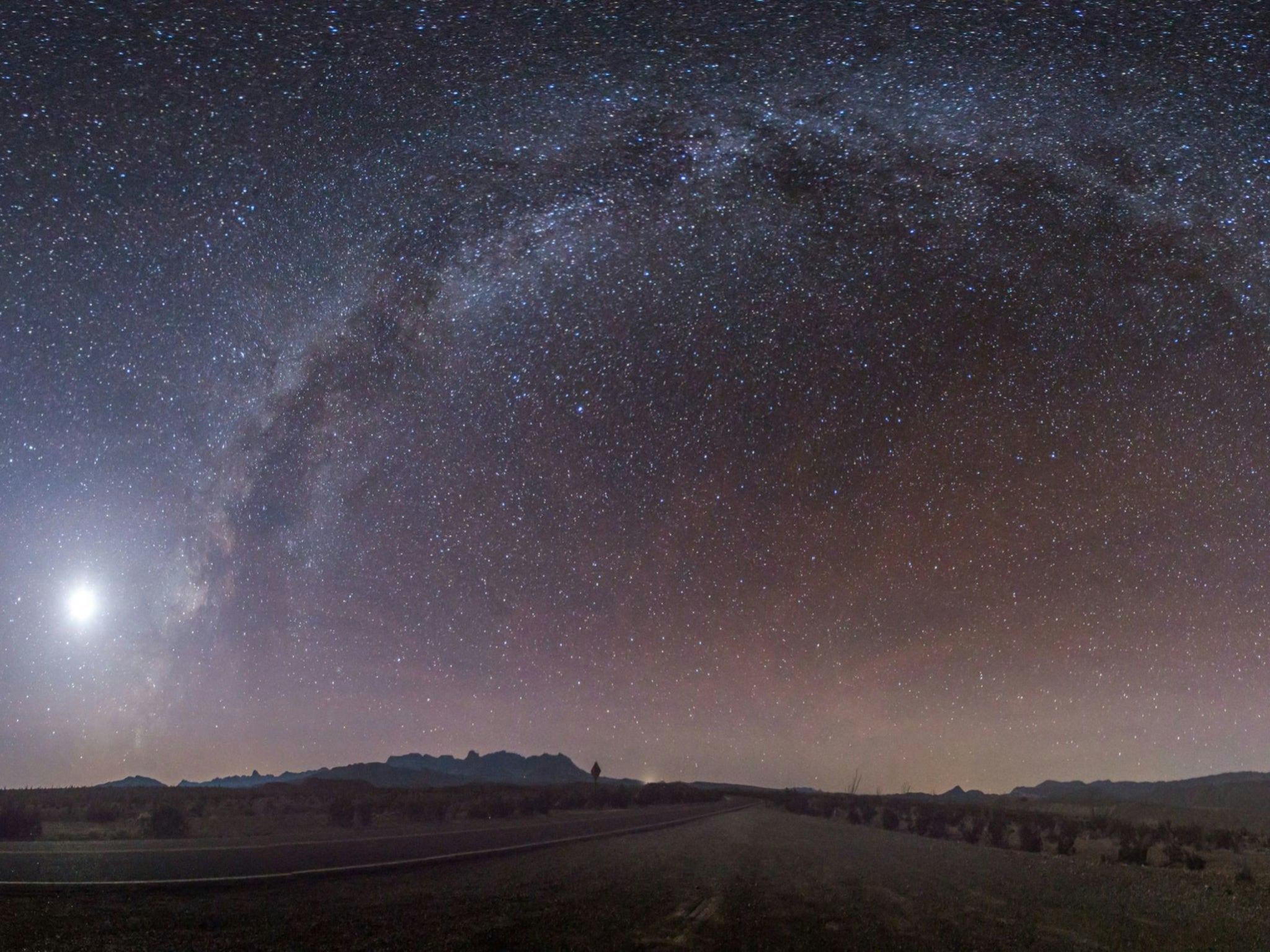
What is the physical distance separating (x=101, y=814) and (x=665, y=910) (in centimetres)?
2871

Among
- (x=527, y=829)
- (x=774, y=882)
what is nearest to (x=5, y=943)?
(x=774, y=882)

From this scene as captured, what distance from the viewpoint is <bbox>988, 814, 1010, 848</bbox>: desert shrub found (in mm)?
32000

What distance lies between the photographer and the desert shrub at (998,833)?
105 feet

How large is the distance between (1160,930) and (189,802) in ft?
149

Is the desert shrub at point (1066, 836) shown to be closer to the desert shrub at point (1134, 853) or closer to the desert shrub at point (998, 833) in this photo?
the desert shrub at point (1134, 853)

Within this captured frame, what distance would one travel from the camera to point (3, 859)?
602 inches

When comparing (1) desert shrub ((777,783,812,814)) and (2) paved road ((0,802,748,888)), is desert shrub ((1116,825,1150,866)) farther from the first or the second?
(1) desert shrub ((777,783,812,814))

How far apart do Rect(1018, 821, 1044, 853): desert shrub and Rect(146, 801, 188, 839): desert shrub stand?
90.1 ft

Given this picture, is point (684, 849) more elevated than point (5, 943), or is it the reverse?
point (5, 943)

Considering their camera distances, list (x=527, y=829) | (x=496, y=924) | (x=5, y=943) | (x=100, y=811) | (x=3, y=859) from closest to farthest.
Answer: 1. (x=5, y=943)
2. (x=496, y=924)
3. (x=3, y=859)
4. (x=527, y=829)
5. (x=100, y=811)

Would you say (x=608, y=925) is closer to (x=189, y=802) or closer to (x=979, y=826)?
(x=979, y=826)

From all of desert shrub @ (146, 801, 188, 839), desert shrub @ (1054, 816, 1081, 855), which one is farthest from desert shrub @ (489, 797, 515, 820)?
desert shrub @ (1054, 816, 1081, 855)

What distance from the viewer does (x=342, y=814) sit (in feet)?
104

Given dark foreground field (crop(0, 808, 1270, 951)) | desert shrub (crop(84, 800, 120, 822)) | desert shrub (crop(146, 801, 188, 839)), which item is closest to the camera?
dark foreground field (crop(0, 808, 1270, 951))
